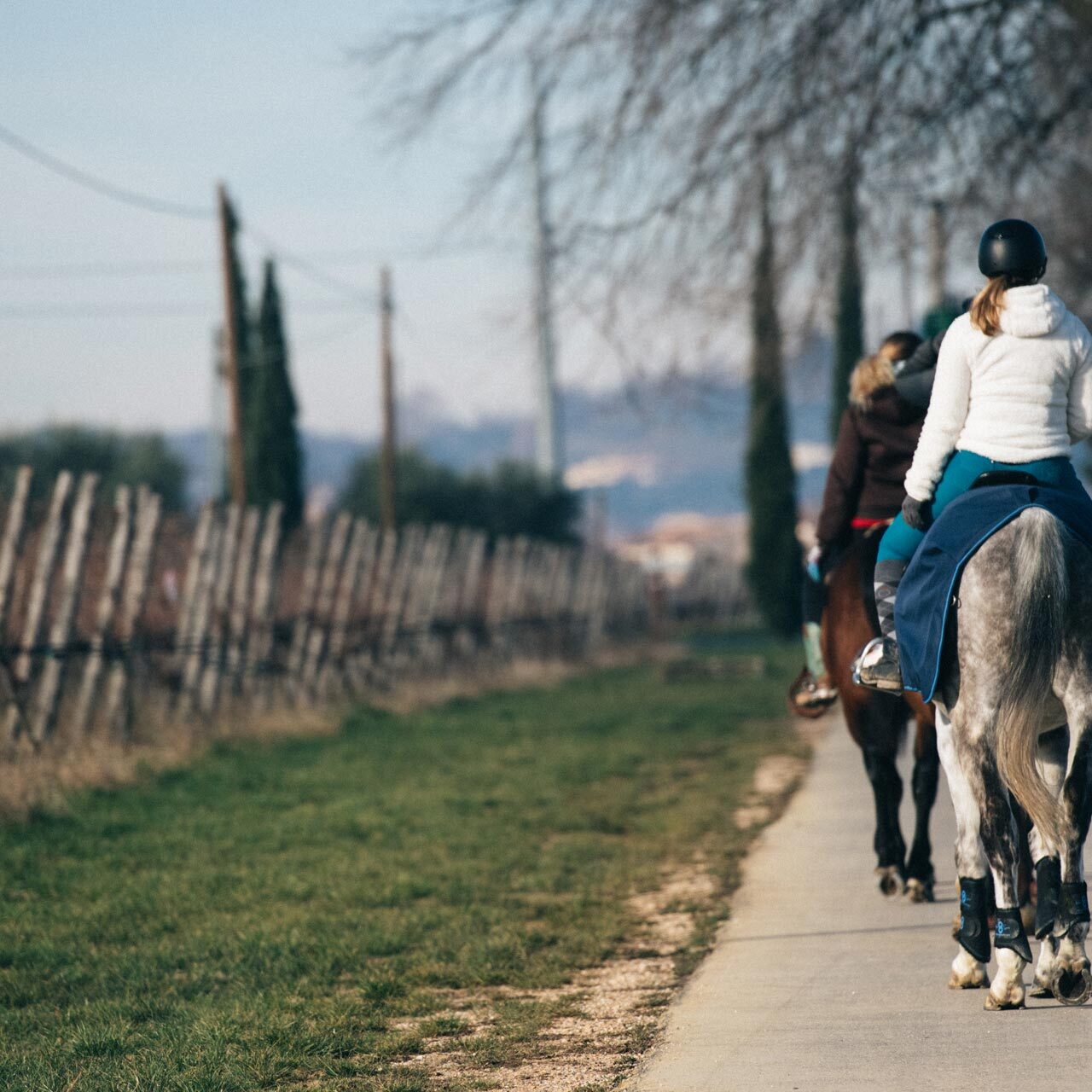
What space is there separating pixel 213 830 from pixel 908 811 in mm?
4210

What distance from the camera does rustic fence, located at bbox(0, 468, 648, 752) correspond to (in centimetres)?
1230

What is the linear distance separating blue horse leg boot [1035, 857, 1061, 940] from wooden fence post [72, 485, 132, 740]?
9208 millimetres

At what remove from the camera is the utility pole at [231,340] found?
910 inches

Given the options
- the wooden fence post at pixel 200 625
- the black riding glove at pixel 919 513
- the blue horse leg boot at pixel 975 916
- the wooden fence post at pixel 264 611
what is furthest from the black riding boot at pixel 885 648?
the wooden fence post at pixel 264 611

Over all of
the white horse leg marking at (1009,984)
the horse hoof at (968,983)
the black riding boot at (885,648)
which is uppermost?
the black riding boot at (885,648)

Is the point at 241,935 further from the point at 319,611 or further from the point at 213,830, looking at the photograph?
the point at 319,611

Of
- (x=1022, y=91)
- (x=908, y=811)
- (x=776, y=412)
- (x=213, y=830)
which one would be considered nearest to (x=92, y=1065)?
(x=213, y=830)

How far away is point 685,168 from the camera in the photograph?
36.6 feet

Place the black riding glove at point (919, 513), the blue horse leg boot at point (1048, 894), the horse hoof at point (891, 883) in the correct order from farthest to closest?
the horse hoof at point (891, 883)
the black riding glove at point (919, 513)
the blue horse leg boot at point (1048, 894)

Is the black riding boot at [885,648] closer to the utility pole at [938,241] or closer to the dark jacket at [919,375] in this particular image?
the dark jacket at [919,375]

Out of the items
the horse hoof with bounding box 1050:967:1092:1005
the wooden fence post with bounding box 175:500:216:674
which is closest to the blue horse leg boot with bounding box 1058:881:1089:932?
the horse hoof with bounding box 1050:967:1092:1005

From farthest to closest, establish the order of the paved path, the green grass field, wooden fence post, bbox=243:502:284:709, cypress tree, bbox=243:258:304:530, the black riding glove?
cypress tree, bbox=243:258:304:530, wooden fence post, bbox=243:502:284:709, the black riding glove, the green grass field, the paved path

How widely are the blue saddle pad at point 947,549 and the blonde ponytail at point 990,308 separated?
1.72 ft

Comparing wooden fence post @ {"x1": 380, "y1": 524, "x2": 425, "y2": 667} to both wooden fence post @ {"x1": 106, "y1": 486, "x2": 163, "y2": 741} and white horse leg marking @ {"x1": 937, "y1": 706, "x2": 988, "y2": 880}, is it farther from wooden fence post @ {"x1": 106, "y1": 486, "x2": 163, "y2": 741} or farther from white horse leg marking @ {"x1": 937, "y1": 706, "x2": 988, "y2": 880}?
white horse leg marking @ {"x1": 937, "y1": 706, "x2": 988, "y2": 880}
